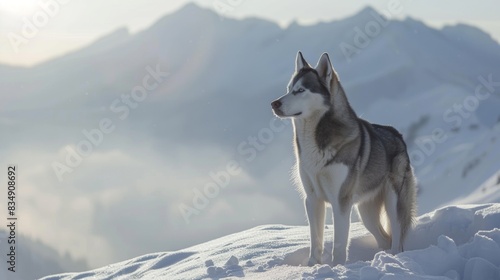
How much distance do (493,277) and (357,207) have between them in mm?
2296

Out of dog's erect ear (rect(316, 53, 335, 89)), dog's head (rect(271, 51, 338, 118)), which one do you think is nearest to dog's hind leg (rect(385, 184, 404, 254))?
dog's head (rect(271, 51, 338, 118))

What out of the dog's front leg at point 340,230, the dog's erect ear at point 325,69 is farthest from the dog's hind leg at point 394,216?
the dog's erect ear at point 325,69

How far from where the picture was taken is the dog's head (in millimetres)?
7039

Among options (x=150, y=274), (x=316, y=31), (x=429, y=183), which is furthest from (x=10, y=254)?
(x=316, y=31)

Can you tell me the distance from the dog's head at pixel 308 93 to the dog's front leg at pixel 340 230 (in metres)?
1.02

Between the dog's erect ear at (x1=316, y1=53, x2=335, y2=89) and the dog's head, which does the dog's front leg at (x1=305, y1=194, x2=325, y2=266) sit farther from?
the dog's erect ear at (x1=316, y1=53, x2=335, y2=89)

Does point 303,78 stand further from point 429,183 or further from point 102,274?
point 429,183

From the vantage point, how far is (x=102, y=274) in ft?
31.2

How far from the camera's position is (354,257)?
8312 millimetres

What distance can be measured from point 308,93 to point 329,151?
0.62 metres

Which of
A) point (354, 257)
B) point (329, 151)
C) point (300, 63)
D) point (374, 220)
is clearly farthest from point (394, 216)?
point (300, 63)

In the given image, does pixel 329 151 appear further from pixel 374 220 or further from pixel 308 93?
pixel 374 220

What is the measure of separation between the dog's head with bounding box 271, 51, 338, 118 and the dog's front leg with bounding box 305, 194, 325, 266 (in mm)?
931

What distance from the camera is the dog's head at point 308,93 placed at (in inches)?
277
